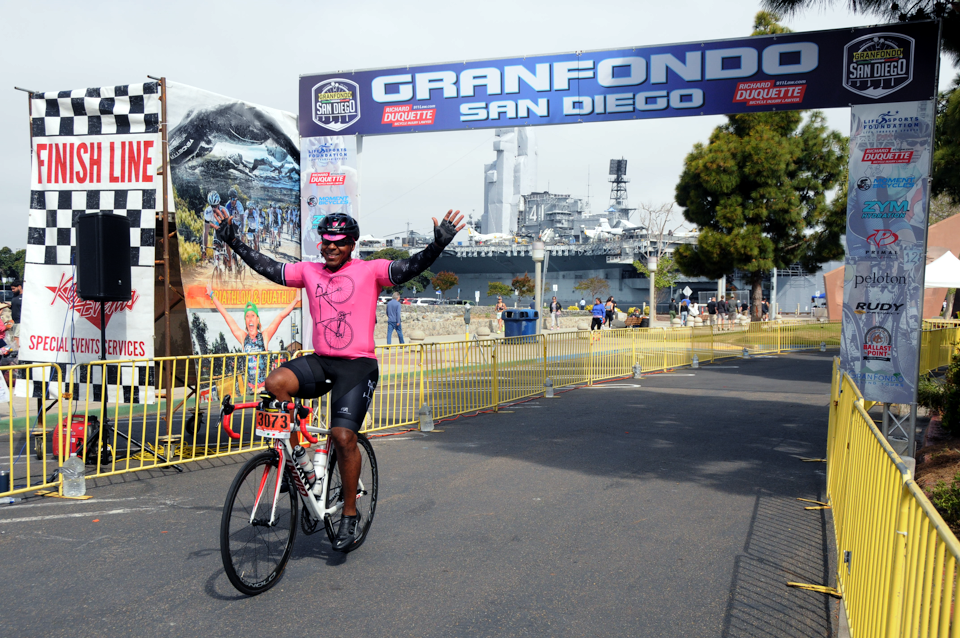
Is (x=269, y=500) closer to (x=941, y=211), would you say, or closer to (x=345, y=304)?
(x=345, y=304)

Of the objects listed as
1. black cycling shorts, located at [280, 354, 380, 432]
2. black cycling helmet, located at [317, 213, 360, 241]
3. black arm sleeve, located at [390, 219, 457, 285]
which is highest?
black cycling helmet, located at [317, 213, 360, 241]

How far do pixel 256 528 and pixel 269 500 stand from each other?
0.55ft

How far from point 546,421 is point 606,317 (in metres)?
22.5

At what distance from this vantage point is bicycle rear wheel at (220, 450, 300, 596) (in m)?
3.79

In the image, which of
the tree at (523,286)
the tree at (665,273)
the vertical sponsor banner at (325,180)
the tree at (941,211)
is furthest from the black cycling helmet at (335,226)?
the tree at (523,286)

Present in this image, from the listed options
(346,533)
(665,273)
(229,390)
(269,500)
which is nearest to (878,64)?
(346,533)

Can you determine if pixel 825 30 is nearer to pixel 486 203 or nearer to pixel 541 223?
pixel 541 223

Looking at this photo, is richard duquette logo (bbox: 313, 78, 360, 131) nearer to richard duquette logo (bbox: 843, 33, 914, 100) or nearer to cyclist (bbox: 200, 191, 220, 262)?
cyclist (bbox: 200, 191, 220, 262)

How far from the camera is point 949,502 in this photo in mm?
5004

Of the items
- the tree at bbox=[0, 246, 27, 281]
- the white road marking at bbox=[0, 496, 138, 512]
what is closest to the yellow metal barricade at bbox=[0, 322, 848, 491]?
the white road marking at bbox=[0, 496, 138, 512]

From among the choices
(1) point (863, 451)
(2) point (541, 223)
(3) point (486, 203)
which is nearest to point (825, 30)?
(1) point (863, 451)

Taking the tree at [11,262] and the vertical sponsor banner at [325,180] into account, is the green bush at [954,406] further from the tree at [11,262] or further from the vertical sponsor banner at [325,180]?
the tree at [11,262]

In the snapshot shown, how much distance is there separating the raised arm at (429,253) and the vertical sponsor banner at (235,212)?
15.0 feet

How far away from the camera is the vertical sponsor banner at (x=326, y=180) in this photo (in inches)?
425
